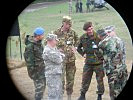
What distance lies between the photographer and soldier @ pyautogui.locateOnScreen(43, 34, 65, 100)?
458cm

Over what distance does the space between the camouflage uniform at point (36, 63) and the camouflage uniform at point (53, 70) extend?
0.11 metres

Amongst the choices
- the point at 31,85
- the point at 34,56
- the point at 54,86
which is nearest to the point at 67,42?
the point at 34,56

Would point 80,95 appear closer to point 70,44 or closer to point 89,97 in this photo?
point 89,97

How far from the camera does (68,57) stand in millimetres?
4859

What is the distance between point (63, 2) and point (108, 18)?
92 cm

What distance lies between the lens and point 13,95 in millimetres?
3932

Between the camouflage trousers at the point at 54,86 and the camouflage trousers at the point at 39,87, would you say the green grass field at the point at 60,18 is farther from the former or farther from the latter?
the camouflage trousers at the point at 54,86

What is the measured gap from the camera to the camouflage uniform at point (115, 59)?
4711 millimetres

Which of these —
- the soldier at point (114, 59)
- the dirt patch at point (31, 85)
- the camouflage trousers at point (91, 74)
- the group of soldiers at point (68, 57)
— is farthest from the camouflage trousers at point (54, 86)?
the soldier at point (114, 59)

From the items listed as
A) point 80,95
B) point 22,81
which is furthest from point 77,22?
point 80,95

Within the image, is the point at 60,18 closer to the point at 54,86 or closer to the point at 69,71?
the point at 69,71

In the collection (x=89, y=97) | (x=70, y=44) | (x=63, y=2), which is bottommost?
(x=89, y=97)

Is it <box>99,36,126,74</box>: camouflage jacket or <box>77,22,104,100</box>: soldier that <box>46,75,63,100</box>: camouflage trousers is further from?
<box>99,36,126,74</box>: camouflage jacket

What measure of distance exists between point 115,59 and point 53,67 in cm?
65
